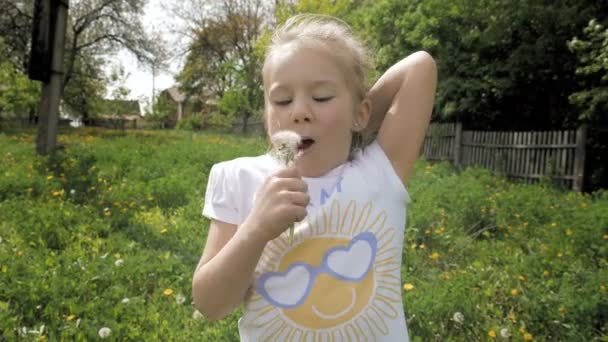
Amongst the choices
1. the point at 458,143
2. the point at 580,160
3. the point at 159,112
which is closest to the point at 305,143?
the point at 580,160

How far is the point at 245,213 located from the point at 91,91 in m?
35.9

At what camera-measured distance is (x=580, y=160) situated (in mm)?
8672

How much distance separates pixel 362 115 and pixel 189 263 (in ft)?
7.89

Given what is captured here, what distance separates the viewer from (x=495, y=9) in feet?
37.5

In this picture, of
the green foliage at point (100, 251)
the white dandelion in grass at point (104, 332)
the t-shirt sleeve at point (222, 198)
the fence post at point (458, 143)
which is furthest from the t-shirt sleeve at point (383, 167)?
the fence post at point (458, 143)

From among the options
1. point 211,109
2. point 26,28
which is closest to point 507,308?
point 26,28

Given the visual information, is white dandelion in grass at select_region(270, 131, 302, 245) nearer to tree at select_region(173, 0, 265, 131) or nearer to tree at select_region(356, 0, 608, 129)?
tree at select_region(356, 0, 608, 129)

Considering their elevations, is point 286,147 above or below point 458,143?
below

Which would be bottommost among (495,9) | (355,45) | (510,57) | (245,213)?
(245,213)

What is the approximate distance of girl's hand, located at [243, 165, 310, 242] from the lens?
3.36 ft

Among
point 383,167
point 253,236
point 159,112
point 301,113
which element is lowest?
point 253,236

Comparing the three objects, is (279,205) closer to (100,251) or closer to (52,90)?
(100,251)

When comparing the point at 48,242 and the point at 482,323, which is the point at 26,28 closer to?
the point at 48,242

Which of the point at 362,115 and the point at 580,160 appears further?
the point at 580,160
